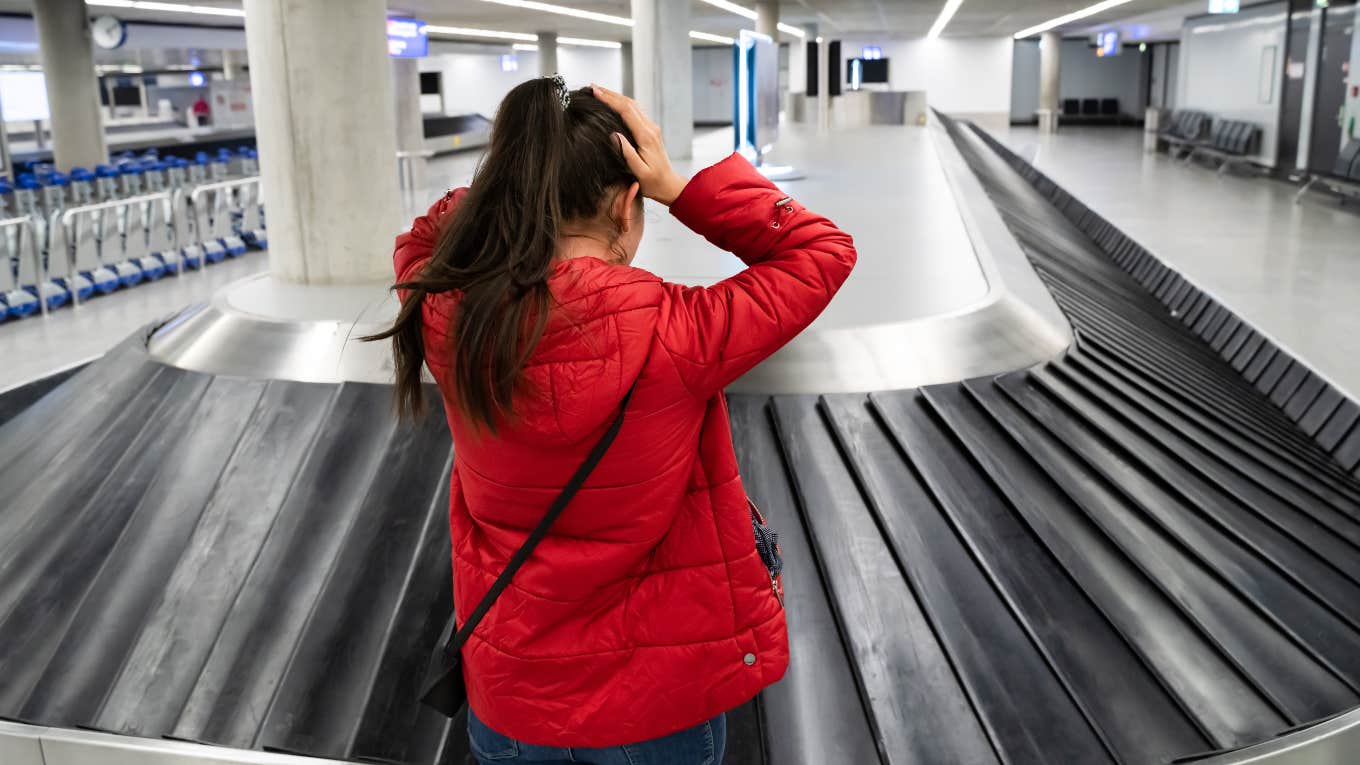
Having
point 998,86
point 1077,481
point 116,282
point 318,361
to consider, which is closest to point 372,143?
point 318,361

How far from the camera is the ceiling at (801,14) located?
65.6 ft

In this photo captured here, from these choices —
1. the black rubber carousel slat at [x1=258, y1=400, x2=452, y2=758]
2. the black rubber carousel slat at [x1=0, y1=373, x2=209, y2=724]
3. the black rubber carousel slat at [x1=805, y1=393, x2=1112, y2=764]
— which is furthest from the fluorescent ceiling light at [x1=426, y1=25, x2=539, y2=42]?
the black rubber carousel slat at [x1=805, y1=393, x2=1112, y2=764]

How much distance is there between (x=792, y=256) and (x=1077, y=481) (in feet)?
8.34

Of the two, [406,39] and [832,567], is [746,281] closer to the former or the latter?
[832,567]

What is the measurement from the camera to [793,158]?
48.6 ft

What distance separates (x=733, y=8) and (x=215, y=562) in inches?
875

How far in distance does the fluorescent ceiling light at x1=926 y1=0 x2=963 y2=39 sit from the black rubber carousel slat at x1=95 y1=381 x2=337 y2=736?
23732 mm

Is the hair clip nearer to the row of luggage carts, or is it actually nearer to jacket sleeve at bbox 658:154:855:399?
jacket sleeve at bbox 658:154:855:399

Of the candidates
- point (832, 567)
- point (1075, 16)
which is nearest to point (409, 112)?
point (1075, 16)

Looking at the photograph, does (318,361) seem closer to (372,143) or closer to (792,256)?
(372,143)

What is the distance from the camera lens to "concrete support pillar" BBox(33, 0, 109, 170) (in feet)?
54.5

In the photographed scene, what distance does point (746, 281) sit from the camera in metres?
1.66

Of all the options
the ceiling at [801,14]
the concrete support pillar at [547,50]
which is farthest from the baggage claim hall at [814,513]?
the concrete support pillar at [547,50]

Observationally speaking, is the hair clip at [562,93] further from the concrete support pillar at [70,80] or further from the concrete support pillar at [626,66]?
the concrete support pillar at [626,66]
